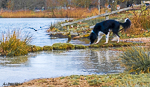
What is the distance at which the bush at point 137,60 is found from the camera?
30.9 ft

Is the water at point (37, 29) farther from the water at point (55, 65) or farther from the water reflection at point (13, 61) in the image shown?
the water at point (55, 65)

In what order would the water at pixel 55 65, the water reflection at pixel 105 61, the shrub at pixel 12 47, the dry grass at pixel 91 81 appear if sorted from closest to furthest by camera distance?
the dry grass at pixel 91 81 < the water at pixel 55 65 < the water reflection at pixel 105 61 < the shrub at pixel 12 47

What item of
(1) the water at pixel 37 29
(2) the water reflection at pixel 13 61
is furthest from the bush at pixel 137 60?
(1) the water at pixel 37 29

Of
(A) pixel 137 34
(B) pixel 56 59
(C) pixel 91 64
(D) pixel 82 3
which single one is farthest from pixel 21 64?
(D) pixel 82 3

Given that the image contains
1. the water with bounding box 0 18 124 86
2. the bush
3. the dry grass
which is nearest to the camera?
the dry grass

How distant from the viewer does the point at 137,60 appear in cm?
947

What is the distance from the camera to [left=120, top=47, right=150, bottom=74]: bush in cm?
940

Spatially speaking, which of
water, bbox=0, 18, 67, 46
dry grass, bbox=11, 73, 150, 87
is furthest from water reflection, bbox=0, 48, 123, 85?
water, bbox=0, 18, 67, 46

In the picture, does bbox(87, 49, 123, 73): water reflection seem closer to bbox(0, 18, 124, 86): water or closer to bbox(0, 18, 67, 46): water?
bbox(0, 18, 124, 86): water

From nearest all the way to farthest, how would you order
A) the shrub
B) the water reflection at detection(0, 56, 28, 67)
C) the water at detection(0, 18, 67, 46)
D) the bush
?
the bush < the water reflection at detection(0, 56, 28, 67) < the shrub < the water at detection(0, 18, 67, 46)

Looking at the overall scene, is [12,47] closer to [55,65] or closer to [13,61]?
[13,61]

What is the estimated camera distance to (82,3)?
63.4m

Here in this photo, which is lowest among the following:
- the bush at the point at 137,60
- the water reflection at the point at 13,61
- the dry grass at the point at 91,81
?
the dry grass at the point at 91,81

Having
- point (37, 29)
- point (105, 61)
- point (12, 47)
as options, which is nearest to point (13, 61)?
point (12, 47)
